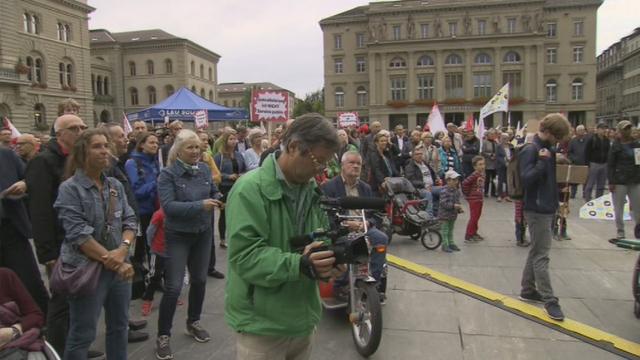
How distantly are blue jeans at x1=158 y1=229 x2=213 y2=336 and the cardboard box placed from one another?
559 centimetres

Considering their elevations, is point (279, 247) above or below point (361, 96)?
below

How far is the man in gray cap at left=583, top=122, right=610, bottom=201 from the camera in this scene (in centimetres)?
1262

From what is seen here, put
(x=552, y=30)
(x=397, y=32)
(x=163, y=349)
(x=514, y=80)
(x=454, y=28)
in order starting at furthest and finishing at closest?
(x=397, y=32), (x=552, y=30), (x=454, y=28), (x=514, y=80), (x=163, y=349)

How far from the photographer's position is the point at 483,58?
202ft

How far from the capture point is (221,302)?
5.39 metres

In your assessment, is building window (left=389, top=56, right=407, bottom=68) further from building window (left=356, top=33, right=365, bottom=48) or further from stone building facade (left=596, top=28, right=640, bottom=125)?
stone building facade (left=596, top=28, right=640, bottom=125)

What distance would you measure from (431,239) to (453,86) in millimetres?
58755

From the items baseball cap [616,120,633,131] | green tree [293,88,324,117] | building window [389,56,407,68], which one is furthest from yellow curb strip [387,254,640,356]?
building window [389,56,407,68]

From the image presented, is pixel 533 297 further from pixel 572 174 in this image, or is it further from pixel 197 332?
pixel 197 332

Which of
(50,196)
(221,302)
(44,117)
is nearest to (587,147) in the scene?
(221,302)

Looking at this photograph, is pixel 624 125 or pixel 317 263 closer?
pixel 317 263

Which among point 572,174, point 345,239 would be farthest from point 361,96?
point 345,239

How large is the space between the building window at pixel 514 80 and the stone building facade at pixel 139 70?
4388 centimetres

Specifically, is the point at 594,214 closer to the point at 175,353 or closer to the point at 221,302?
the point at 221,302
